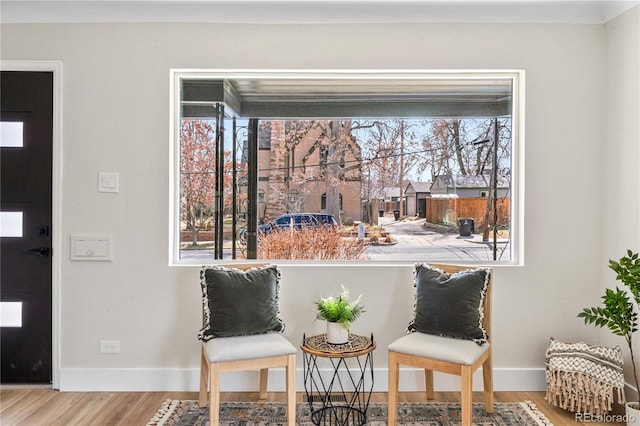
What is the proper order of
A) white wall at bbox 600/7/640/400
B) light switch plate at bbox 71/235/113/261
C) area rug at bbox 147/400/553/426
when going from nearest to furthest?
area rug at bbox 147/400/553/426 → white wall at bbox 600/7/640/400 → light switch plate at bbox 71/235/113/261

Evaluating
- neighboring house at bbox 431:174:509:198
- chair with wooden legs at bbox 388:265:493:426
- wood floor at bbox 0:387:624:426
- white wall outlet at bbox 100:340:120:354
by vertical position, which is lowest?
wood floor at bbox 0:387:624:426

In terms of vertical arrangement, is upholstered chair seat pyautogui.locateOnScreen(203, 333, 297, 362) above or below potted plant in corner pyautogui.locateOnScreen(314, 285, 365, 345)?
below

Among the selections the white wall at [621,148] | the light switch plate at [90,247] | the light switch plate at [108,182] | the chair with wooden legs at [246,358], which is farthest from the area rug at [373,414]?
the light switch plate at [108,182]

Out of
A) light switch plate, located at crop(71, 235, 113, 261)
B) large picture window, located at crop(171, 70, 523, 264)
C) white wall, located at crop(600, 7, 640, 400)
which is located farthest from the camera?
large picture window, located at crop(171, 70, 523, 264)

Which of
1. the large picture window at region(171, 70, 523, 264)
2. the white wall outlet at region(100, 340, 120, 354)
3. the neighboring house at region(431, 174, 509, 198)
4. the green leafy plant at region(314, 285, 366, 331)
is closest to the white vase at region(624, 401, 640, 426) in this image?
the large picture window at region(171, 70, 523, 264)

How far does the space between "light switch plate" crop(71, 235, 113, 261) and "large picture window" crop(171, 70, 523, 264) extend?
476mm

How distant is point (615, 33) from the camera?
9.38ft

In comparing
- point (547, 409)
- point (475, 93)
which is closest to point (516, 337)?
point (547, 409)

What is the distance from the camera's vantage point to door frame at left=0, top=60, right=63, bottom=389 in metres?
2.94

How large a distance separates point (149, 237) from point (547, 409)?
2.72 m

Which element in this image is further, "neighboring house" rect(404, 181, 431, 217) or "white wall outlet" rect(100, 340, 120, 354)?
"neighboring house" rect(404, 181, 431, 217)

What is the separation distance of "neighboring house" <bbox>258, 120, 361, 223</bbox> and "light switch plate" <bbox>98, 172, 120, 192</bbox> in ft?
3.08

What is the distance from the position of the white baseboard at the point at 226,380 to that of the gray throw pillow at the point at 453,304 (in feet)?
1.81

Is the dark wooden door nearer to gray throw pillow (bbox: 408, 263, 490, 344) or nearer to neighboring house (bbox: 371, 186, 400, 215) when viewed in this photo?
neighboring house (bbox: 371, 186, 400, 215)
